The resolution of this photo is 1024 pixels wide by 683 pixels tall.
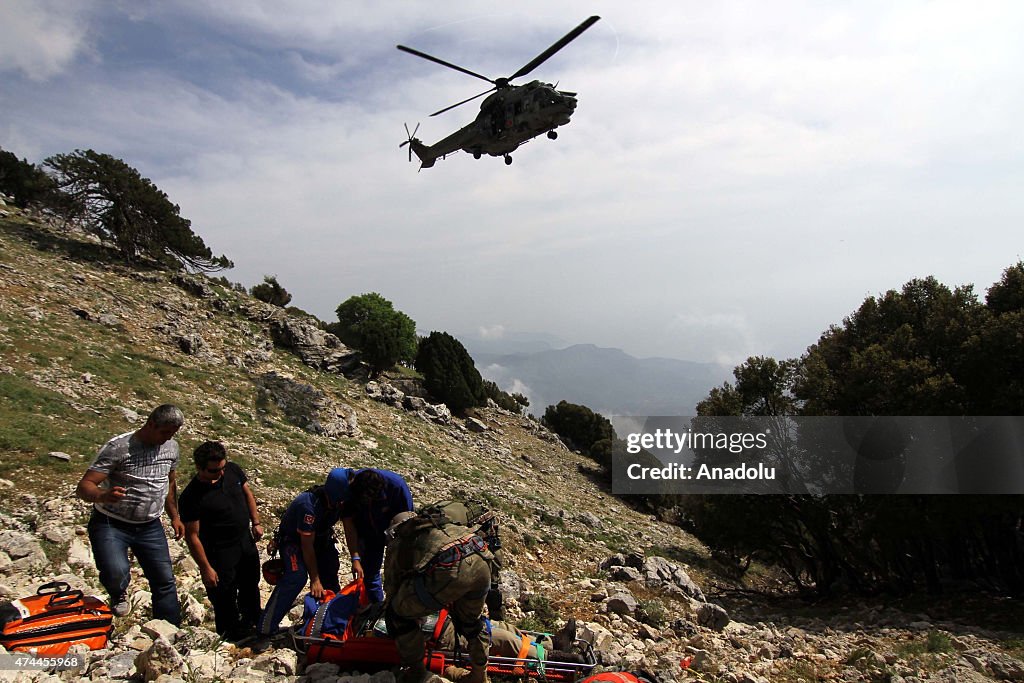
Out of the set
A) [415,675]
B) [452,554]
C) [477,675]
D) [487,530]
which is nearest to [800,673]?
[477,675]

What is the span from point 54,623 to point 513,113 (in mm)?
18178

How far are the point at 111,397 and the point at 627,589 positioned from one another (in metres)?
13.9

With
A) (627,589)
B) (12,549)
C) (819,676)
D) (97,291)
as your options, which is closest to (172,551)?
(12,549)

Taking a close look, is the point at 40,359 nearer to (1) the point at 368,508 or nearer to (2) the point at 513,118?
(1) the point at 368,508

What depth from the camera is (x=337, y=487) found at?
5.29 metres

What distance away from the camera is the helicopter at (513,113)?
17.9 meters

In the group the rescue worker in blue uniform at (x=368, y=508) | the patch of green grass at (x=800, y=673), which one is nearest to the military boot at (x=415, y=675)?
the rescue worker in blue uniform at (x=368, y=508)

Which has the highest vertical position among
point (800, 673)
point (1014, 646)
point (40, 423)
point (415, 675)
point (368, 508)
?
point (40, 423)

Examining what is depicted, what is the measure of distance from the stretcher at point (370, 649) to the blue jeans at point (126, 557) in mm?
1210

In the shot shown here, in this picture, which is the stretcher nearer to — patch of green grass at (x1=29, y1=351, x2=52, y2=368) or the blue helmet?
the blue helmet

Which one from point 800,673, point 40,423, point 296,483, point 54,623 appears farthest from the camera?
point 296,483

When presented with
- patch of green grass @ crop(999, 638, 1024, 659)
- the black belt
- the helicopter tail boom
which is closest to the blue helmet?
the black belt

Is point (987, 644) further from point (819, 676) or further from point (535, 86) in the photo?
point (535, 86)

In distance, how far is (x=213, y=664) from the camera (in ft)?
14.2
